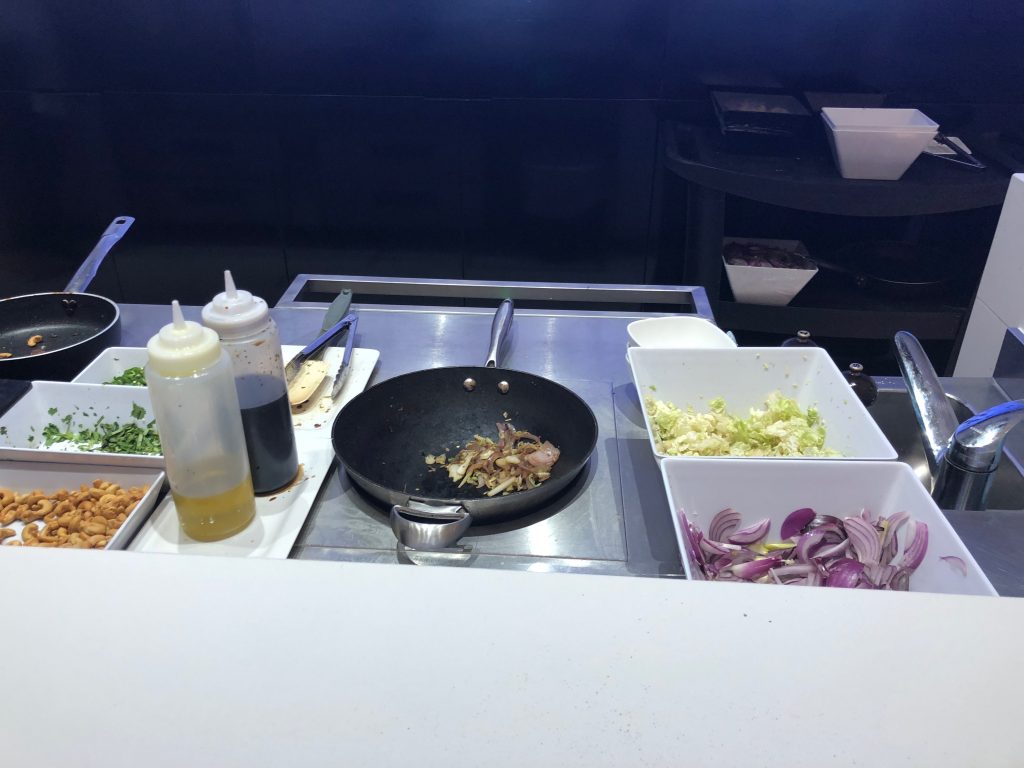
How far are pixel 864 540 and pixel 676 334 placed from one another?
1.92 feet

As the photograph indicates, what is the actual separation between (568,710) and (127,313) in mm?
1471

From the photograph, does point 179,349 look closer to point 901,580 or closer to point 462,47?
point 901,580

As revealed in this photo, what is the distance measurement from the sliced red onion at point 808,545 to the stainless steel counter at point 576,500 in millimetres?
146

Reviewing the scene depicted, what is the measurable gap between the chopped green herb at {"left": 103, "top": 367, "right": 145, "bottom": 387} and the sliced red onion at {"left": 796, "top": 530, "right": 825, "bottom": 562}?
3.18ft

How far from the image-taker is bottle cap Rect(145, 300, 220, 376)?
2.58 feet

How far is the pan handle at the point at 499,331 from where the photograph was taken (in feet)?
4.25

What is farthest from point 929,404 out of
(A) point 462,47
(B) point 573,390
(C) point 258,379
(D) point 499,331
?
(A) point 462,47

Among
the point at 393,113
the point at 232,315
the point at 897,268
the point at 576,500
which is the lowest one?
the point at 897,268

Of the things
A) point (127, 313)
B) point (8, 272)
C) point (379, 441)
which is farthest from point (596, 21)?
point (8, 272)

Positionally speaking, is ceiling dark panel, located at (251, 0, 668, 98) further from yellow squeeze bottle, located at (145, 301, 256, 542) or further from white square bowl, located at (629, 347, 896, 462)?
yellow squeeze bottle, located at (145, 301, 256, 542)

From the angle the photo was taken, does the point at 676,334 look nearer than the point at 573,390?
No

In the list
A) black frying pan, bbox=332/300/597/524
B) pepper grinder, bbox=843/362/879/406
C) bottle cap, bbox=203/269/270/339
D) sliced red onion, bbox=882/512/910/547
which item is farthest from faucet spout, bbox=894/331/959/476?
bottle cap, bbox=203/269/270/339

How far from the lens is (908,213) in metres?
2.28

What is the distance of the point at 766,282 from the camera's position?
2.44 m
